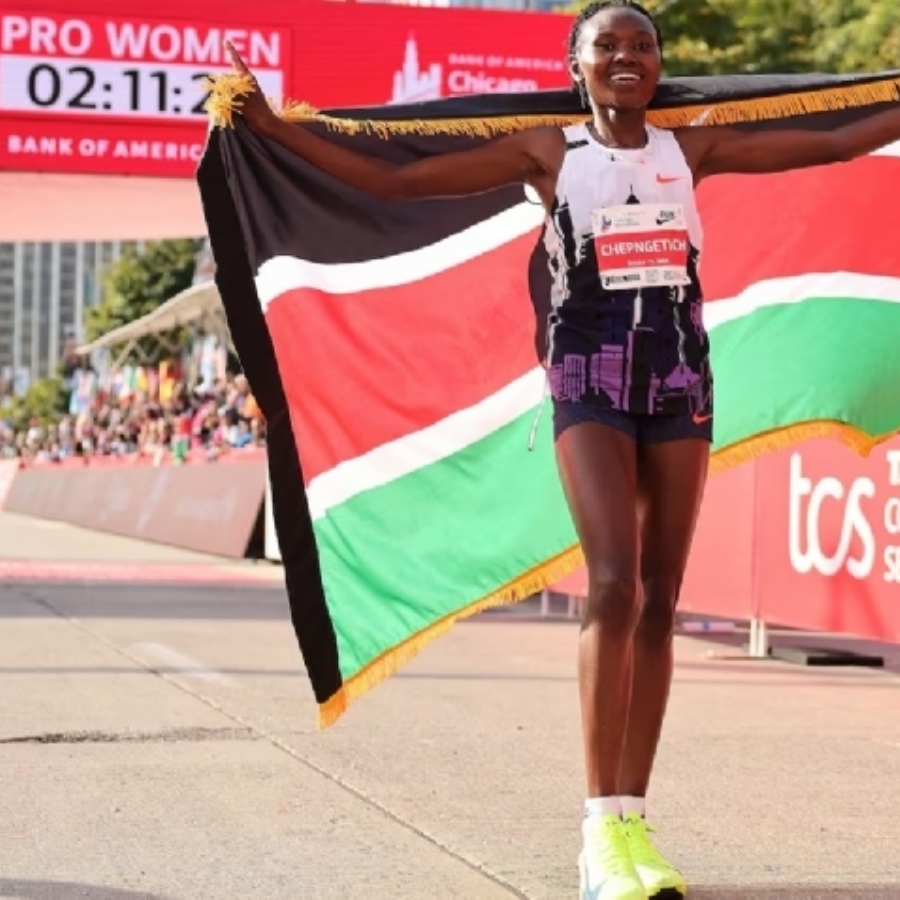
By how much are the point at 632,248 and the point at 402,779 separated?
2464 millimetres

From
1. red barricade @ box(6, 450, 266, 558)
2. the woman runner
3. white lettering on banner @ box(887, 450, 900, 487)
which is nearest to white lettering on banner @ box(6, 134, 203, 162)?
red barricade @ box(6, 450, 266, 558)

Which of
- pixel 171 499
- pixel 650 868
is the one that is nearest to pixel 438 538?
pixel 650 868

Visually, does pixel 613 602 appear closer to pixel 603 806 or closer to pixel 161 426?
pixel 603 806

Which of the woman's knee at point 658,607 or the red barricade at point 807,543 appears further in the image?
the red barricade at point 807,543

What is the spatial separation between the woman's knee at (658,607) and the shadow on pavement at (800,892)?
1.93ft

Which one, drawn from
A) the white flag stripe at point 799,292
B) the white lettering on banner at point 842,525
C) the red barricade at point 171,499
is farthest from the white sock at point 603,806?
the red barricade at point 171,499

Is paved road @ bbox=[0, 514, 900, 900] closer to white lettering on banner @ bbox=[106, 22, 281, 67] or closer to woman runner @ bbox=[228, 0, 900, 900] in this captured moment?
woman runner @ bbox=[228, 0, 900, 900]

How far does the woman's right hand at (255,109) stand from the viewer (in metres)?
5.16

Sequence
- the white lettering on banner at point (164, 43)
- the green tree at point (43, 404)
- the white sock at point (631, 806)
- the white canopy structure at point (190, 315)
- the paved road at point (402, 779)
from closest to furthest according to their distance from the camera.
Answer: the white sock at point (631, 806), the paved road at point (402, 779), the white lettering on banner at point (164, 43), the white canopy structure at point (190, 315), the green tree at point (43, 404)

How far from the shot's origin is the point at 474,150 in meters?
5.00

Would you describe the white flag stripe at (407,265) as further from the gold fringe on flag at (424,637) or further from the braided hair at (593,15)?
the braided hair at (593,15)

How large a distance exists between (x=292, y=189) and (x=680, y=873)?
7.11 feet

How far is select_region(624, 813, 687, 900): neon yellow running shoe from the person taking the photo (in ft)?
15.2

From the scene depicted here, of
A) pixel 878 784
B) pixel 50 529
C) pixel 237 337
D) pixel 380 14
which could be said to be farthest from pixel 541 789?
pixel 50 529
